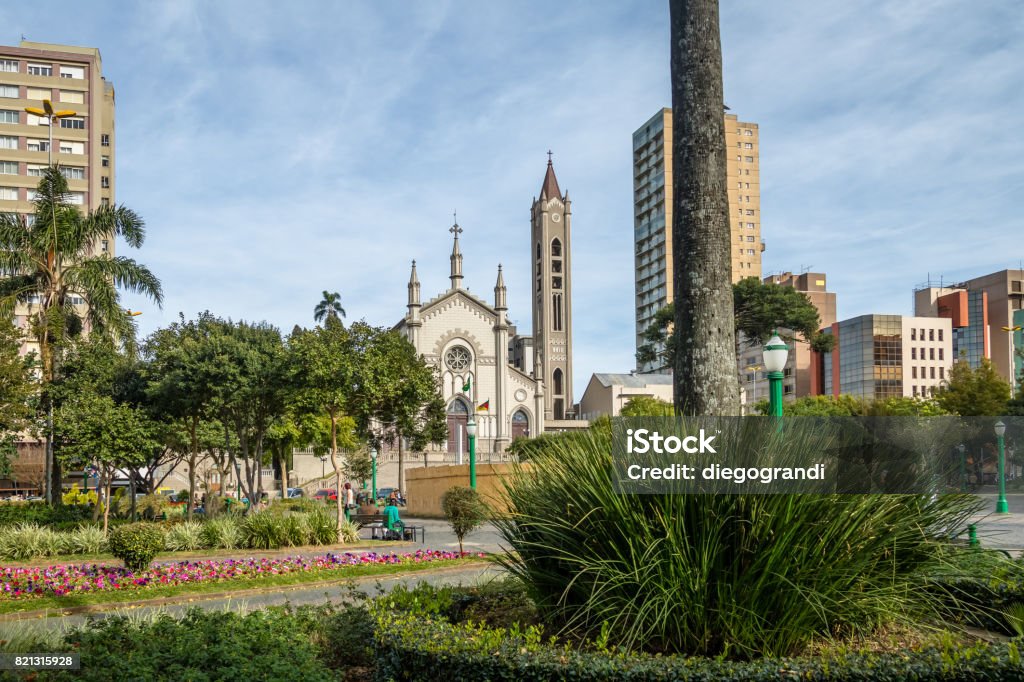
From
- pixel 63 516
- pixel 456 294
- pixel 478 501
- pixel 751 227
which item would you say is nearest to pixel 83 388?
A: pixel 63 516

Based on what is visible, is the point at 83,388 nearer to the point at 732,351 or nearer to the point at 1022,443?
the point at 732,351

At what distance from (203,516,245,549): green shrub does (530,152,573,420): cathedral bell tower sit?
70.9m

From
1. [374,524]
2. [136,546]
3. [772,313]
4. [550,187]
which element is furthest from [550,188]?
[136,546]

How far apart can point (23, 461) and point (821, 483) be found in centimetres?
6348

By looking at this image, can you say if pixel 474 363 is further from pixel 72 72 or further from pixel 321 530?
pixel 321 530

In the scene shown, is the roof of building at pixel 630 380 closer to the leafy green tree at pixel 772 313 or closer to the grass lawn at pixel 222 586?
the leafy green tree at pixel 772 313

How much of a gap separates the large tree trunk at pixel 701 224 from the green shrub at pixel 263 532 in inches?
596

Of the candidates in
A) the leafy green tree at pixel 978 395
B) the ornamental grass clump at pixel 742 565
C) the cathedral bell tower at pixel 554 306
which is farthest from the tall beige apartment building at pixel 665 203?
the ornamental grass clump at pixel 742 565

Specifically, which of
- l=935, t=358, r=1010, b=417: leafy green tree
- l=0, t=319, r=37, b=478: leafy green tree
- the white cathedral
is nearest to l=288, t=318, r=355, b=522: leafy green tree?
l=0, t=319, r=37, b=478: leafy green tree

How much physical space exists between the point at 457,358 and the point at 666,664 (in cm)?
Result: 7084

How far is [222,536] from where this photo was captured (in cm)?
2027

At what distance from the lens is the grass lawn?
39.2 feet

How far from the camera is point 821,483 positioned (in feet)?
18.8

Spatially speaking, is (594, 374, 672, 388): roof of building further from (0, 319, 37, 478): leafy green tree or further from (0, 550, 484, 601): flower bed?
(0, 550, 484, 601): flower bed
